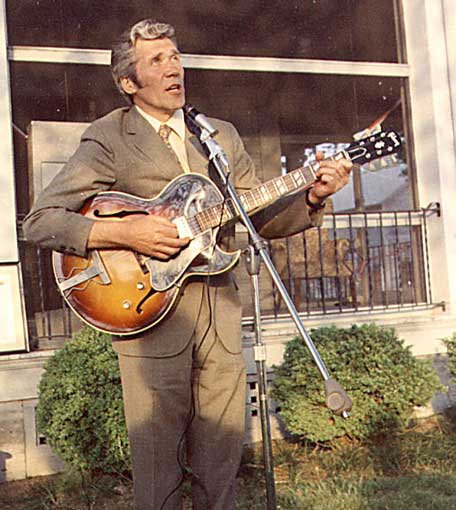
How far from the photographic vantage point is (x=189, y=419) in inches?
90.3

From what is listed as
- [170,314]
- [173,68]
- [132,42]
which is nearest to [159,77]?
[173,68]

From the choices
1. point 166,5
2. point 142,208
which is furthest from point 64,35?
point 142,208

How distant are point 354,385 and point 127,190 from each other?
8.88 ft

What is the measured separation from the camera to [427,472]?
424 centimetres

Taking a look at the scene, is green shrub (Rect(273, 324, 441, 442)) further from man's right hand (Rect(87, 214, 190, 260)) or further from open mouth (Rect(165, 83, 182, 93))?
open mouth (Rect(165, 83, 182, 93))

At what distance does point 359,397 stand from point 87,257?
9.01 ft

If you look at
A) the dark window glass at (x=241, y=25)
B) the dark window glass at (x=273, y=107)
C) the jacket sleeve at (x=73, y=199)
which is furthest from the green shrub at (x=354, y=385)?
the dark window glass at (x=241, y=25)

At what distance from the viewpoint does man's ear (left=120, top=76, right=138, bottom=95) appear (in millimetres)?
2348

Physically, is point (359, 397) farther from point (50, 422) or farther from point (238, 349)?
point (238, 349)

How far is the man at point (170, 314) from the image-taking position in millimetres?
2227

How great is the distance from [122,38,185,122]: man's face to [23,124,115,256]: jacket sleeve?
189 millimetres

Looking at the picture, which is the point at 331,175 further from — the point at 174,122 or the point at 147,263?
the point at 147,263

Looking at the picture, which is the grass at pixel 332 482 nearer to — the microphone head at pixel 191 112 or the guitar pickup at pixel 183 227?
the guitar pickup at pixel 183 227

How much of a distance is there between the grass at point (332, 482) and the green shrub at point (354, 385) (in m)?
0.16
